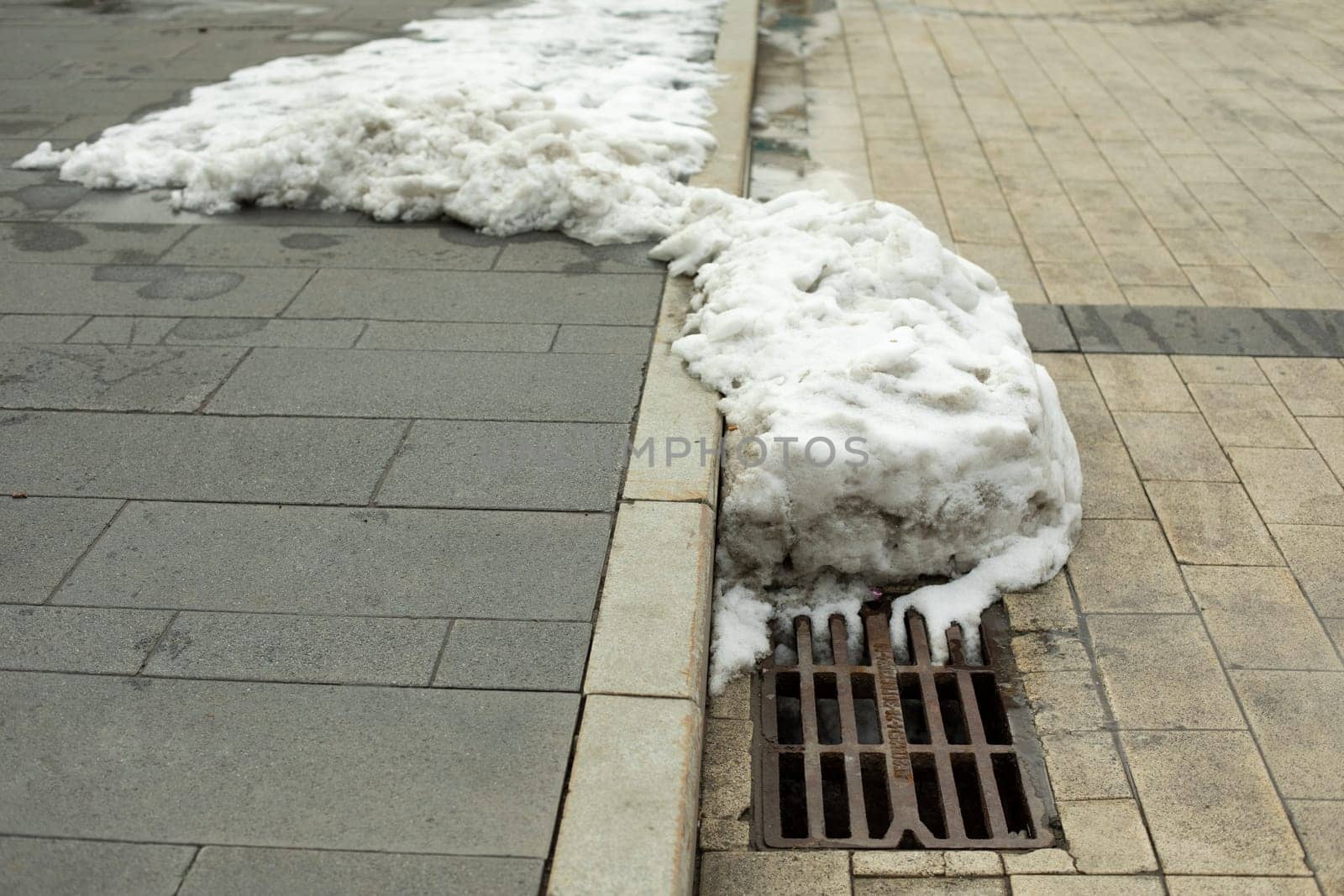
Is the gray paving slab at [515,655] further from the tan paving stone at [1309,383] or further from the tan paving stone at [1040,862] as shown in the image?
the tan paving stone at [1309,383]

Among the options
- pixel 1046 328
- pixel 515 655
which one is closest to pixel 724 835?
pixel 515 655

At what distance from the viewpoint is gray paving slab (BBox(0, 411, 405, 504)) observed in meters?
3.88

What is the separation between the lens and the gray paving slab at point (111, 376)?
441 centimetres

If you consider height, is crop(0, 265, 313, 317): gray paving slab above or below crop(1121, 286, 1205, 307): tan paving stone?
above

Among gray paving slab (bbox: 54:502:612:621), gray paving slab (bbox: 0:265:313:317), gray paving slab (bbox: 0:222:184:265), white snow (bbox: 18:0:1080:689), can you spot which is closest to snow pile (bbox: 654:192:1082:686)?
white snow (bbox: 18:0:1080:689)

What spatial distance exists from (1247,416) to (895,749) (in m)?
2.43

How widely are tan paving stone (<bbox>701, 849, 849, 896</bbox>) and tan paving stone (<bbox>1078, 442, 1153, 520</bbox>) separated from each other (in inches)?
72.0

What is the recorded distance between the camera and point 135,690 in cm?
306

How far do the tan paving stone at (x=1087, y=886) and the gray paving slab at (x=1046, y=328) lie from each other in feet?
9.42

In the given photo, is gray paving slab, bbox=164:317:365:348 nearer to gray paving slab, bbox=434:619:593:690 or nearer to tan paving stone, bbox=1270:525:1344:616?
gray paving slab, bbox=434:619:593:690

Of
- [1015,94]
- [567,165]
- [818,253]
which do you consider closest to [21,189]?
[567,165]

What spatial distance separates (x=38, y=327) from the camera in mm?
4969

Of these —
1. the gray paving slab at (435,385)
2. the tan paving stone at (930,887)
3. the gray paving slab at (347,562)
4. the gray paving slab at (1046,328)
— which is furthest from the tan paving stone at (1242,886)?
the gray paving slab at (1046,328)

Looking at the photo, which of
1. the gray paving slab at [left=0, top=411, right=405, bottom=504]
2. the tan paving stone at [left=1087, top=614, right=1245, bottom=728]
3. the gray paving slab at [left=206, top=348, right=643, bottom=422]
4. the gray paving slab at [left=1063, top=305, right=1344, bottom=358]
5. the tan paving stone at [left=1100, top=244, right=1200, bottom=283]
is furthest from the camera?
the tan paving stone at [left=1100, top=244, right=1200, bottom=283]
